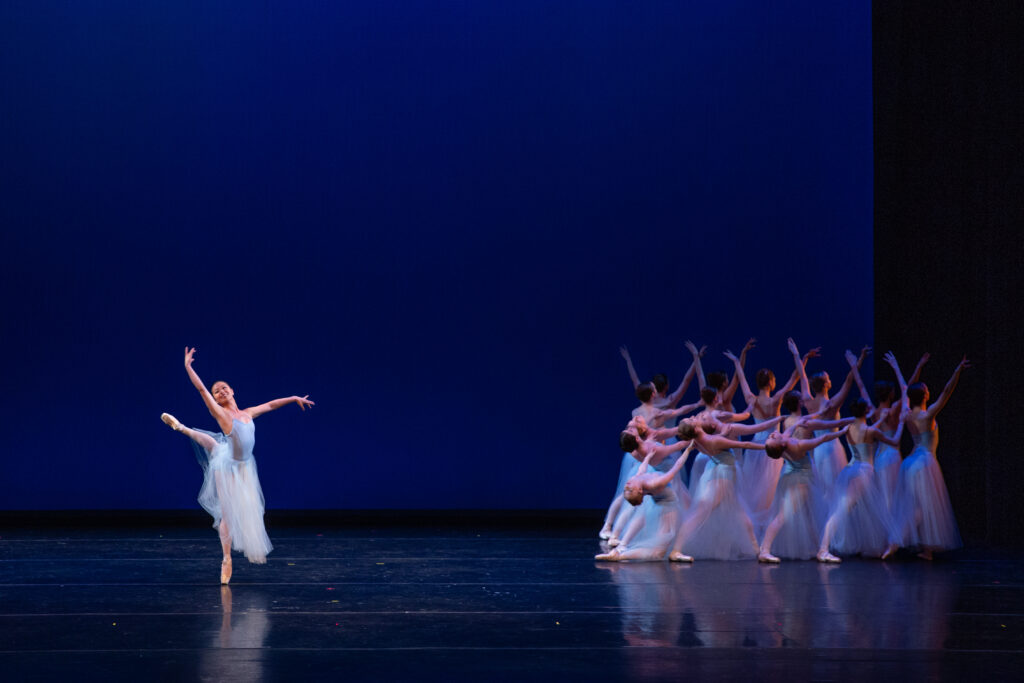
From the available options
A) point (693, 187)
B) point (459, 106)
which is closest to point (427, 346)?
point (459, 106)

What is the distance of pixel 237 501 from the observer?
5.91 meters

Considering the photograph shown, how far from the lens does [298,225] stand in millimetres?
8617

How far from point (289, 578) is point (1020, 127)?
5978 mm

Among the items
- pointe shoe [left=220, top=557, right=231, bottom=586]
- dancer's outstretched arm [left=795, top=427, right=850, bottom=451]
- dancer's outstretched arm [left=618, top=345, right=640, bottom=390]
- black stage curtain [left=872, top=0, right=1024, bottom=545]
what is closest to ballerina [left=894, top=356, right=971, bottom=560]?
dancer's outstretched arm [left=795, top=427, right=850, bottom=451]

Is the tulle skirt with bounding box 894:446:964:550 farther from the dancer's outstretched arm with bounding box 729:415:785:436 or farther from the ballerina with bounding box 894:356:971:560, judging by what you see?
the dancer's outstretched arm with bounding box 729:415:785:436

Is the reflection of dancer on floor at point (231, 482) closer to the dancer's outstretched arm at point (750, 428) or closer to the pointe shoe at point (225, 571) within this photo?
the pointe shoe at point (225, 571)

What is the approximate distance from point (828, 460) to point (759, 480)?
21.2 inches

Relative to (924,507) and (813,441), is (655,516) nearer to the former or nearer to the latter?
(813,441)

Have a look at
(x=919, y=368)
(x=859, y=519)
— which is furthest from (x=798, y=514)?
(x=919, y=368)

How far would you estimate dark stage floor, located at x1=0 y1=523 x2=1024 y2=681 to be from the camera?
3807mm

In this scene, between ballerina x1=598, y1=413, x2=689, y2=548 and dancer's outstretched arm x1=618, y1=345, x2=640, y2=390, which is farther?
dancer's outstretched arm x1=618, y1=345, x2=640, y2=390

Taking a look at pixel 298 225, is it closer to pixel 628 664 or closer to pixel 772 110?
pixel 772 110

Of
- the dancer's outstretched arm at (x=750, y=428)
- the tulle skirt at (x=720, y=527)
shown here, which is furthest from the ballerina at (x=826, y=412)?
the tulle skirt at (x=720, y=527)

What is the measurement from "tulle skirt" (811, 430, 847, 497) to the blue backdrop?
4.00 ft
